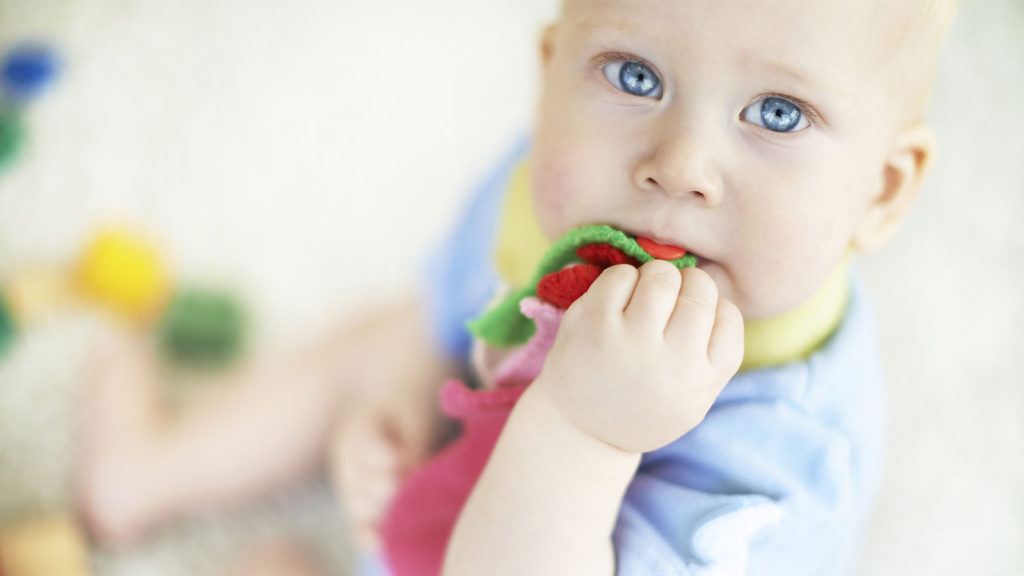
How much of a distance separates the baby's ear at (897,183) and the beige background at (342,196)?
47 cm

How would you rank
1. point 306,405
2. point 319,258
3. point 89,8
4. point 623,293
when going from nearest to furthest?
point 623,293 → point 306,405 → point 319,258 → point 89,8

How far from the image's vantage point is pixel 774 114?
490 mm

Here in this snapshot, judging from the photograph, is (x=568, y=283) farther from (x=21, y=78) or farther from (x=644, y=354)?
(x=21, y=78)

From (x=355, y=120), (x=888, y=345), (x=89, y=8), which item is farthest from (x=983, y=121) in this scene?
(x=89, y=8)

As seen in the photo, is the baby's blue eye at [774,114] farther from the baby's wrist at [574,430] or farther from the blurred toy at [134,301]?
the blurred toy at [134,301]

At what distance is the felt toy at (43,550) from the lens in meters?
0.85

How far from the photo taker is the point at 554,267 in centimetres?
55

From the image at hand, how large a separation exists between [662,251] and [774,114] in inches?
3.7

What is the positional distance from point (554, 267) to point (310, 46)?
845 mm

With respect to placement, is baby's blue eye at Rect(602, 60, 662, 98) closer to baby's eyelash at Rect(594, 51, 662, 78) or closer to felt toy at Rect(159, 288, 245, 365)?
baby's eyelash at Rect(594, 51, 662, 78)

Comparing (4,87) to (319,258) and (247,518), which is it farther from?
(247,518)

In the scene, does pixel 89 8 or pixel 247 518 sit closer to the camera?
pixel 247 518

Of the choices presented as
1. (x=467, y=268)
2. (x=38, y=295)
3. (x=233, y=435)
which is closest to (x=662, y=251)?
(x=467, y=268)

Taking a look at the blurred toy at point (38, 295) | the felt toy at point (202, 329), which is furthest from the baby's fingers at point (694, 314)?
the blurred toy at point (38, 295)
